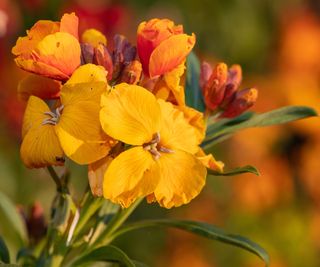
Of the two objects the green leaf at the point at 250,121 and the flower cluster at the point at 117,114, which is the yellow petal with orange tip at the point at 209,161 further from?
the green leaf at the point at 250,121

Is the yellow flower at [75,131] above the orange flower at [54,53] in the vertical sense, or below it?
below

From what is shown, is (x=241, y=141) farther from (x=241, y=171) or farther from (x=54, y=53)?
(x=54, y=53)

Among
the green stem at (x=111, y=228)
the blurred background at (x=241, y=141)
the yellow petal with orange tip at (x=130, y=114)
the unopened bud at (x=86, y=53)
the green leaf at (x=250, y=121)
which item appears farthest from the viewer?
the blurred background at (x=241, y=141)

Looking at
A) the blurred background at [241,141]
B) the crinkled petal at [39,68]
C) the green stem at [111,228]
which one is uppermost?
the crinkled petal at [39,68]

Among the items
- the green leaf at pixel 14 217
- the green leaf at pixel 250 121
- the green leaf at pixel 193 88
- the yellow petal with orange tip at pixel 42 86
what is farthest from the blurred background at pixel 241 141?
the yellow petal with orange tip at pixel 42 86

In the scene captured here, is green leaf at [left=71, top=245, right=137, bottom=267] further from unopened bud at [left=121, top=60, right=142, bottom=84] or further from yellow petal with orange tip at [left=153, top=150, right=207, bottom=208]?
unopened bud at [left=121, top=60, right=142, bottom=84]

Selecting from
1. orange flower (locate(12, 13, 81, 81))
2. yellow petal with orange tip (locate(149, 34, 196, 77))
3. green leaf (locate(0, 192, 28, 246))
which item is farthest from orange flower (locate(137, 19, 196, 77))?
green leaf (locate(0, 192, 28, 246))

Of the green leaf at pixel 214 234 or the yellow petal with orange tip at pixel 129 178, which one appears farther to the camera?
the green leaf at pixel 214 234

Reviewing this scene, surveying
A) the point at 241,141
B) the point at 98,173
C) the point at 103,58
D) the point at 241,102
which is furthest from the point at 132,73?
the point at 241,141
